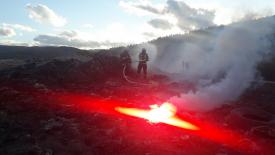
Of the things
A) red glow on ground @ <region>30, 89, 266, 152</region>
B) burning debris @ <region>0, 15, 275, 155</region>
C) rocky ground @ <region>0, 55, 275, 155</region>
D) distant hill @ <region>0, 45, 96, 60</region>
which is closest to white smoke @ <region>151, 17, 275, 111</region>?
burning debris @ <region>0, 15, 275, 155</region>

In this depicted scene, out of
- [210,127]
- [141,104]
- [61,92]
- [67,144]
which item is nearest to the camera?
[67,144]

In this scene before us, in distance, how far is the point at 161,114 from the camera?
16.8 meters

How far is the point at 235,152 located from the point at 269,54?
17489mm

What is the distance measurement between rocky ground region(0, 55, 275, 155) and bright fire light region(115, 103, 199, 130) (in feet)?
2.27

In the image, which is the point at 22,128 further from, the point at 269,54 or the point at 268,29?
the point at 269,54

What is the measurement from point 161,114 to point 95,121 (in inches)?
120

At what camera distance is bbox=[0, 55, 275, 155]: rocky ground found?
12.9 metres

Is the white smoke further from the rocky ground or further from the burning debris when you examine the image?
the rocky ground

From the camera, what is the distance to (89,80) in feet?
78.1

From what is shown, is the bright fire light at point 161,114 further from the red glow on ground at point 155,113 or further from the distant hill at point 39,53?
the distant hill at point 39,53

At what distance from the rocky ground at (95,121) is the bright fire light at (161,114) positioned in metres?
0.69

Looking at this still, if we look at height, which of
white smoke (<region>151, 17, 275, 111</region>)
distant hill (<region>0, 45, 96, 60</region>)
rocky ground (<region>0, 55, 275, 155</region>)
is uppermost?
white smoke (<region>151, 17, 275, 111</region>)

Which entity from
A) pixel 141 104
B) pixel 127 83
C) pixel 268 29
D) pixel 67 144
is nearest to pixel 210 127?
pixel 141 104

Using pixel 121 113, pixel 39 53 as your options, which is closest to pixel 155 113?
pixel 121 113
